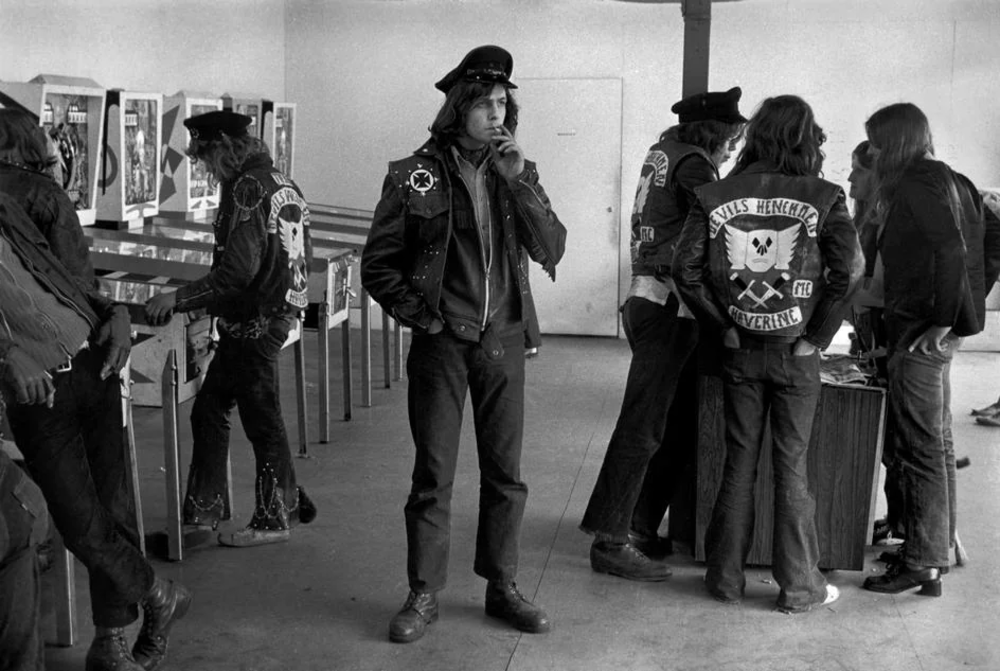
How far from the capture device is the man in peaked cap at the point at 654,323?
159 inches

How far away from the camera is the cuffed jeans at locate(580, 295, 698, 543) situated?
4070 mm

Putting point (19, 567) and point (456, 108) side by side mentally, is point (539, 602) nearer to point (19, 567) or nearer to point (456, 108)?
point (456, 108)

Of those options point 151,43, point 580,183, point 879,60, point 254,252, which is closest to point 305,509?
point 254,252

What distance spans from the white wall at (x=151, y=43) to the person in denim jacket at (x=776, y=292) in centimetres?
331

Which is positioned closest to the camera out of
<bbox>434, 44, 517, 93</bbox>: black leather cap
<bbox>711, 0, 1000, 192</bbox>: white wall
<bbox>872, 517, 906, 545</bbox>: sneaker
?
<bbox>434, 44, 517, 93</bbox>: black leather cap

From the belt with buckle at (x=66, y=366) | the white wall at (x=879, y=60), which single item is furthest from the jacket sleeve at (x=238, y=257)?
the white wall at (x=879, y=60)

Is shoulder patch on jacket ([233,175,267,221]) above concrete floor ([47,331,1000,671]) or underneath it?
above

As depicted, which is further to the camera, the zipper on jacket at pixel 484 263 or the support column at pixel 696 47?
the support column at pixel 696 47

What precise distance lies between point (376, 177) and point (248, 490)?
4.66 meters

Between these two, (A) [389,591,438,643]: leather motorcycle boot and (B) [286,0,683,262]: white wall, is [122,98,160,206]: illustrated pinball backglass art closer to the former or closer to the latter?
(A) [389,591,438,643]: leather motorcycle boot

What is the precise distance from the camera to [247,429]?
4.43 meters

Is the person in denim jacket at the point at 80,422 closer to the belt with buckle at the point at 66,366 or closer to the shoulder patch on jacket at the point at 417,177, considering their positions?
the belt with buckle at the point at 66,366

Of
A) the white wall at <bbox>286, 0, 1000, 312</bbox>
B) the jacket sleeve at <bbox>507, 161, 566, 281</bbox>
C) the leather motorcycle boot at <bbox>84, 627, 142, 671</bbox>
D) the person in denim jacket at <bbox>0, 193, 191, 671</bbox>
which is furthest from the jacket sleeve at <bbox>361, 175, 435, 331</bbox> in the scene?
the white wall at <bbox>286, 0, 1000, 312</bbox>

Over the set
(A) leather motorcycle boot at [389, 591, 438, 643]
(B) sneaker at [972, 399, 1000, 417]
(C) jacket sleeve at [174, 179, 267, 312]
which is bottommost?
(A) leather motorcycle boot at [389, 591, 438, 643]
